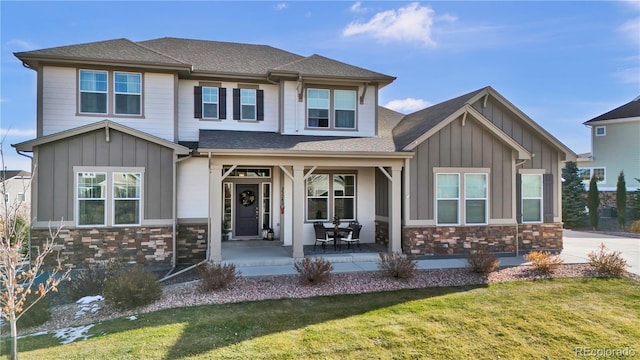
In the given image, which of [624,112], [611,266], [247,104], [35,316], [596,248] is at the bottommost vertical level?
[35,316]

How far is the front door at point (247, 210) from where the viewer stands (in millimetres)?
13062

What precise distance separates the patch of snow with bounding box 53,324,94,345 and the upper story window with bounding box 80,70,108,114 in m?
7.11

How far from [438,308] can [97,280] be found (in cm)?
694

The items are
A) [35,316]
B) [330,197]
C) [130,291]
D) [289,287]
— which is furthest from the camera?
[330,197]

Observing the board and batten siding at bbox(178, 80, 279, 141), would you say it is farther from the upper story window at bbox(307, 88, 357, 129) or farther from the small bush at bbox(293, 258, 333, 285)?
the small bush at bbox(293, 258, 333, 285)

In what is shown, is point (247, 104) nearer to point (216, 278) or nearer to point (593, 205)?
point (216, 278)

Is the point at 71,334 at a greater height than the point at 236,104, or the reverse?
the point at 236,104

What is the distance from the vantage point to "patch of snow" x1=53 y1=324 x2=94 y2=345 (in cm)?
539

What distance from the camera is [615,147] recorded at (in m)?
23.8

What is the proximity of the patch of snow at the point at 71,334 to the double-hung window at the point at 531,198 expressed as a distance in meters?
12.2

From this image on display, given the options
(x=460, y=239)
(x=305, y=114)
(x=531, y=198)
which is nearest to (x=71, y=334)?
(x=305, y=114)

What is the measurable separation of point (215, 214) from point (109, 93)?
5.15 meters

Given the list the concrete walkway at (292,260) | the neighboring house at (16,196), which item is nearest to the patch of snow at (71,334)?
the neighboring house at (16,196)

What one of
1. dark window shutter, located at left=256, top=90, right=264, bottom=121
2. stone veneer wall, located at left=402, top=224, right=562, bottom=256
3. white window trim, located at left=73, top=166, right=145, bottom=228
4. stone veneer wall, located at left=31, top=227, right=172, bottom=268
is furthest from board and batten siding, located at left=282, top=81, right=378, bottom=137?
stone veneer wall, located at left=31, top=227, right=172, bottom=268
